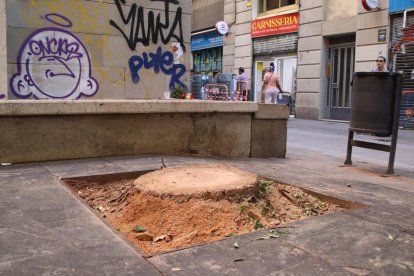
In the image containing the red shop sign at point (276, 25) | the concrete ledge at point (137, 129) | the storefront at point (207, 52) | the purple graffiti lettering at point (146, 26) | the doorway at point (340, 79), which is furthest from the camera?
the storefront at point (207, 52)

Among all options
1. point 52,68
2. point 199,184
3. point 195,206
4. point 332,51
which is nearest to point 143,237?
point 195,206

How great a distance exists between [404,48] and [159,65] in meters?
8.83

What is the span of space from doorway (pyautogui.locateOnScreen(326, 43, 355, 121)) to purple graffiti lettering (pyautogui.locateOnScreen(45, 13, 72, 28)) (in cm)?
1128

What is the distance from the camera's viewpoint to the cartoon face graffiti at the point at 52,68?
768 cm

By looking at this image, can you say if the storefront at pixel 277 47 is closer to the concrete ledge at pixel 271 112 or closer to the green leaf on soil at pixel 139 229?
the concrete ledge at pixel 271 112

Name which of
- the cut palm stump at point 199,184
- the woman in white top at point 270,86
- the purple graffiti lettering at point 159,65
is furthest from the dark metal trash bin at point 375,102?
the woman in white top at point 270,86

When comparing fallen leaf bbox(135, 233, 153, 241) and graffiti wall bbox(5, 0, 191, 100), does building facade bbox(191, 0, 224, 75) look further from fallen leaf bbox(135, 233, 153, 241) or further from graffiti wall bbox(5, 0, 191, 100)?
fallen leaf bbox(135, 233, 153, 241)

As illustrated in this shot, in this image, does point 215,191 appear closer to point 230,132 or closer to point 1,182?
point 1,182

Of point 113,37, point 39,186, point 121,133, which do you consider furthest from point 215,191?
point 113,37

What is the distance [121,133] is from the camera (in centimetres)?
594

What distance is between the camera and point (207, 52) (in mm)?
26812

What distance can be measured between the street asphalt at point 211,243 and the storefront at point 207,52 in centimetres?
2060

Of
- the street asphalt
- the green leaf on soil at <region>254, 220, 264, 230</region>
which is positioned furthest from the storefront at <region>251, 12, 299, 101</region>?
the green leaf on soil at <region>254, 220, 264, 230</region>

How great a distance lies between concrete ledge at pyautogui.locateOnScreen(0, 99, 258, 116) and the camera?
5.18 meters
